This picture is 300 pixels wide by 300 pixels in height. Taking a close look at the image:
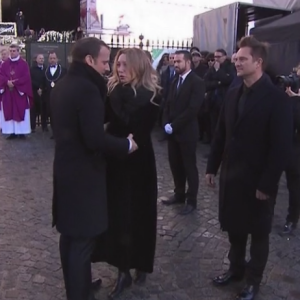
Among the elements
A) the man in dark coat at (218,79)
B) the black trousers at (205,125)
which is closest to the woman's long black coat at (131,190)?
the man in dark coat at (218,79)

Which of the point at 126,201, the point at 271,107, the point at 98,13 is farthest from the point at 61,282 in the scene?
the point at 98,13

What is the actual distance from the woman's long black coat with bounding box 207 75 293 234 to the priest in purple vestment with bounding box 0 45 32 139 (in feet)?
23.4

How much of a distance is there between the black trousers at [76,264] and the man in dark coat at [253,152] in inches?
40.4

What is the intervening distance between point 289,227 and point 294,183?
0.46m

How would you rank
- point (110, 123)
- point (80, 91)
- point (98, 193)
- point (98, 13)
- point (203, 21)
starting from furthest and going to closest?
point (98, 13)
point (203, 21)
point (110, 123)
point (98, 193)
point (80, 91)

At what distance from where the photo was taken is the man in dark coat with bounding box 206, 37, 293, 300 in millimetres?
3074

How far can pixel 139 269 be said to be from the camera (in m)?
3.57

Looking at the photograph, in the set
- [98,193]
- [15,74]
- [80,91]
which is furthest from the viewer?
[15,74]

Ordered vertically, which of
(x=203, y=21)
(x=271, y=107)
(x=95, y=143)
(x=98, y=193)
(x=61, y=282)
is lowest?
(x=61, y=282)

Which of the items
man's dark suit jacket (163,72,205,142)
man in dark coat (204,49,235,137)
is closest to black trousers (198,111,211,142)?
man in dark coat (204,49,235,137)

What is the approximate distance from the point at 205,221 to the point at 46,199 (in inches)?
78.9

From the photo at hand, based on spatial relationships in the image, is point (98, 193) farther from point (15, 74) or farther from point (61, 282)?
point (15, 74)

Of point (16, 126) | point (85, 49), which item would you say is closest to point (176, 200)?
point (85, 49)

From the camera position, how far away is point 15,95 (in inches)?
391
